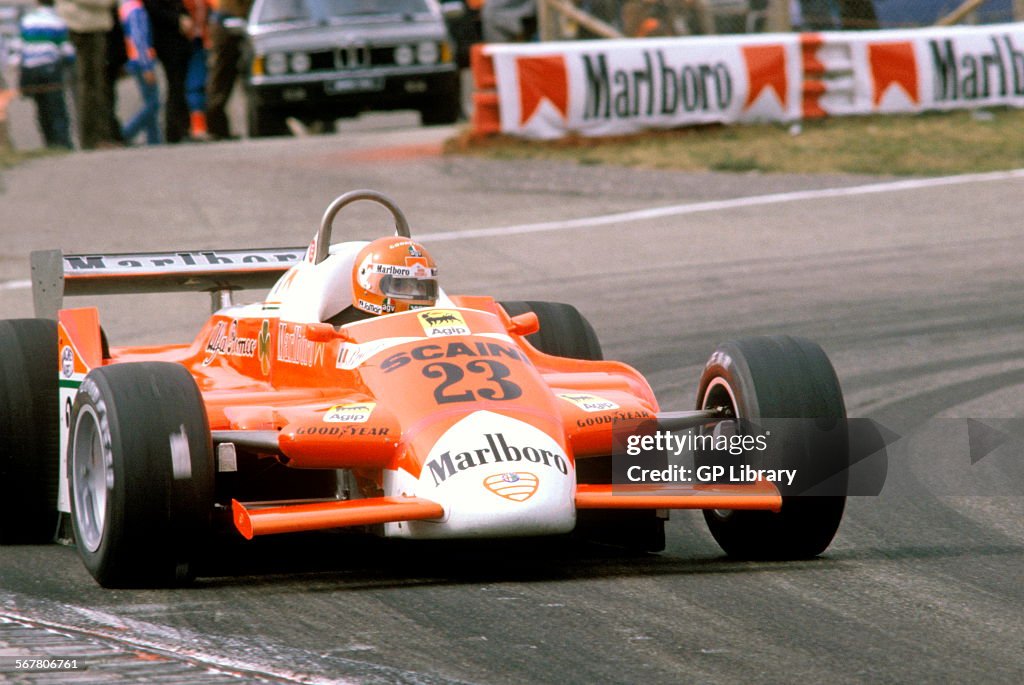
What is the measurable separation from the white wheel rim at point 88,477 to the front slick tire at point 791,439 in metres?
2.24

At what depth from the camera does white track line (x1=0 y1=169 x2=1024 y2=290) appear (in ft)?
54.3

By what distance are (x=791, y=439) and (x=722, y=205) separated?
433 inches

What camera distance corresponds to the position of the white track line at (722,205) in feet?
54.3

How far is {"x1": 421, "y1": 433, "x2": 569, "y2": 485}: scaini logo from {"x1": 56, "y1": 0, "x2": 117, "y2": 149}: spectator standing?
15.1 m

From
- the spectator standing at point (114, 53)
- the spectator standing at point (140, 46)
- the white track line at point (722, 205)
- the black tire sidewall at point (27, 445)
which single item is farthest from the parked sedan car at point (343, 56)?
the black tire sidewall at point (27, 445)

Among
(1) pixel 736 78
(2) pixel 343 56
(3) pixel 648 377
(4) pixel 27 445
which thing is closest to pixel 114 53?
(2) pixel 343 56

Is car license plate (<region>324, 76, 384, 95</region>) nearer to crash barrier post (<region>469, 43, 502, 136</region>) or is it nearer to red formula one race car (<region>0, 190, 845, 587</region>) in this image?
crash barrier post (<region>469, 43, 502, 136</region>)

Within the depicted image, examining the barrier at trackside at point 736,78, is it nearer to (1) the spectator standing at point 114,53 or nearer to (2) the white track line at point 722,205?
(2) the white track line at point 722,205

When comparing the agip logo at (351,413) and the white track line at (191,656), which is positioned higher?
the agip logo at (351,413)

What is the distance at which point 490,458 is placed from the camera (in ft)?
20.8

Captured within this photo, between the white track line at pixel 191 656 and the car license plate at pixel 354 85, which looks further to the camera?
the car license plate at pixel 354 85
